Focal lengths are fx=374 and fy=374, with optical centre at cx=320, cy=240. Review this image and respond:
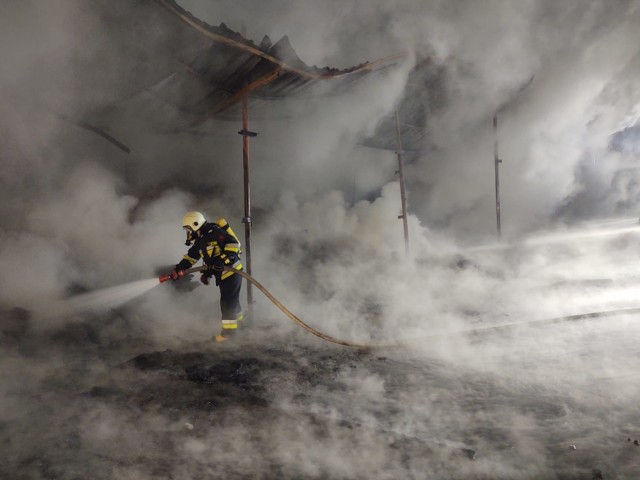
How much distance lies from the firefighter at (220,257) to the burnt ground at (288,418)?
0.58 meters

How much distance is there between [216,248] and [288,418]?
243 cm

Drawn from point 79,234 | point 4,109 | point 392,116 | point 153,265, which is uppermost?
point 392,116

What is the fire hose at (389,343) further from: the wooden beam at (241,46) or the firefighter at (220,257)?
the wooden beam at (241,46)

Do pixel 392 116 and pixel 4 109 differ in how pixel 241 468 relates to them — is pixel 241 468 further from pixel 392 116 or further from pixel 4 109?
pixel 392 116

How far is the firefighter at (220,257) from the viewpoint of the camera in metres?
4.63

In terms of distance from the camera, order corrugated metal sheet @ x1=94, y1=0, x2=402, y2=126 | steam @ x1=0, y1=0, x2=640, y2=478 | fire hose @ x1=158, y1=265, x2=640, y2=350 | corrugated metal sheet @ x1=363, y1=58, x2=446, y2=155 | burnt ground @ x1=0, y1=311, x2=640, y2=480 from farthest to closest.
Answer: corrugated metal sheet @ x1=363, y1=58, x2=446, y2=155 → fire hose @ x1=158, y1=265, x2=640, y2=350 → corrugated metal sheet @ x1=94, y1=0, x2=402, y2=126 → steam @ x1=0, y1=0, x2=640, y2=478 → burnt ground @ x1=0, y1=311, x2=640, y2=480

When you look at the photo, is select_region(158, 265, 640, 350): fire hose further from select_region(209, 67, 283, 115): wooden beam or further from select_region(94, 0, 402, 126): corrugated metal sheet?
select_region(94, 0, 402, 126): corrugated metal sheet

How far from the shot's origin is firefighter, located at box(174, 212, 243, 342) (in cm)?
463

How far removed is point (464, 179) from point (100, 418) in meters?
11.9

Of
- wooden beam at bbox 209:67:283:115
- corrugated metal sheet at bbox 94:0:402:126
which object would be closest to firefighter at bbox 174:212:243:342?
wooden beam at bbox 209:67:283:115

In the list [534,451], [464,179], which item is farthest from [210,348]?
[464,179]

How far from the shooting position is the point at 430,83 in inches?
306

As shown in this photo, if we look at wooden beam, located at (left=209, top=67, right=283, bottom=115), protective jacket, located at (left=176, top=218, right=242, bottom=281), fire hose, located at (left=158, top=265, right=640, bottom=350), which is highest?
wooden beam, located at (left=209, top=67, right=283, bottom=115)

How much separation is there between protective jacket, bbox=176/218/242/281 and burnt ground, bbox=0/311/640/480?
1101 mm
